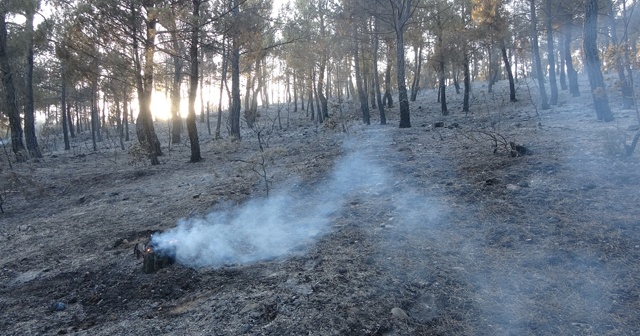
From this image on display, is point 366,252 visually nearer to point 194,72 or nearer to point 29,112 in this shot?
point 194,72

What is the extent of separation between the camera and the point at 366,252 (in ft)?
13.5

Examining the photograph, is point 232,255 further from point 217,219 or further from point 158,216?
point 158,216

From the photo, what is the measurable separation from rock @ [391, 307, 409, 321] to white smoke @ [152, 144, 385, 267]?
1.57 m

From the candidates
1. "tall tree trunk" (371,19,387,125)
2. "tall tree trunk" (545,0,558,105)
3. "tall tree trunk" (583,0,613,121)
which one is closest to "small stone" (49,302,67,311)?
"tall tree trunk" (583,0,613,121)

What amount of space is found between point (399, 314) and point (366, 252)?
1158mm

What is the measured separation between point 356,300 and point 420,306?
50 centimetres

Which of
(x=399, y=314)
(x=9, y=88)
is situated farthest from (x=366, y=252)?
(x=9, y=88)

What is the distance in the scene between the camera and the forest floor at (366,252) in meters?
3.02

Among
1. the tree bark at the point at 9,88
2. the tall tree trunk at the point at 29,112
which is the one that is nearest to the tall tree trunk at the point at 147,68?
the tree bark at the point at 9,88

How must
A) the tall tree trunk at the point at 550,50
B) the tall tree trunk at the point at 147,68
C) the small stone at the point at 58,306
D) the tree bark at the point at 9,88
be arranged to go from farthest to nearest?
1. the tall tree trunk at the point at 550,50
2. the tree bark at the point at 9,88
3. the tall tree trunk at the point at 147,68
4. the small stone at the point at 58,306

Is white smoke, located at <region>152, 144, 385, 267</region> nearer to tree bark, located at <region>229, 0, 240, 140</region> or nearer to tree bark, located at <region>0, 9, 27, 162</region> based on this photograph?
tree bark, located at <region>229, 0, 240, 140</region>

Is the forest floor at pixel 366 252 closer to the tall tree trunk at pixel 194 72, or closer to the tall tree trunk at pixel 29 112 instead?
the tall tree trunk at pixel 194 72

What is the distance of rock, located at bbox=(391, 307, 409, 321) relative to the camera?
2943mm

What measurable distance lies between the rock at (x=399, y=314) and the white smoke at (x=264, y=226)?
5.16 feet
